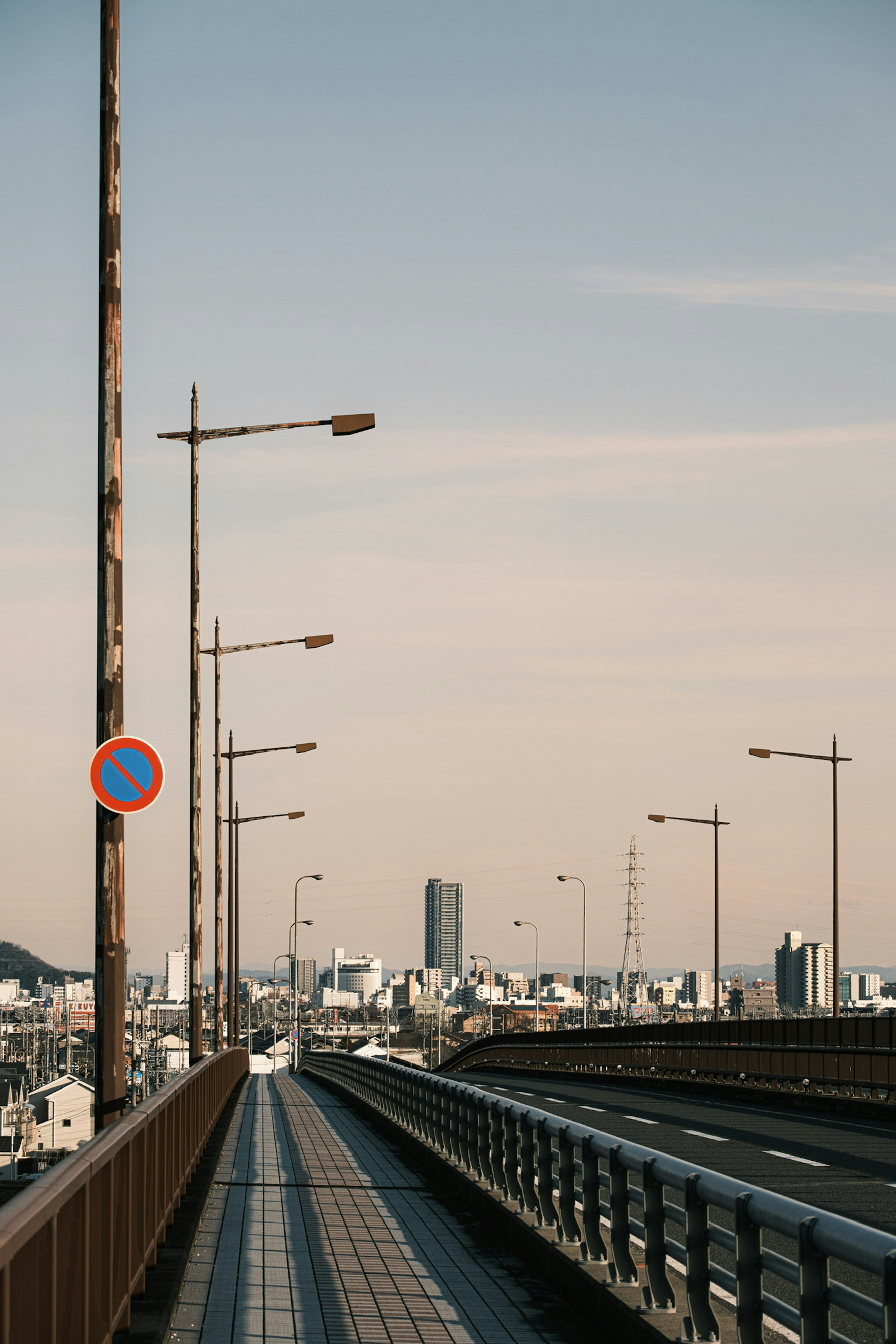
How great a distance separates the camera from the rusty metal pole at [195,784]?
32.6 meters

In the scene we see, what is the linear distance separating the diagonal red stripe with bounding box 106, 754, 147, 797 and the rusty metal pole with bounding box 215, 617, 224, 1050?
1331 inches

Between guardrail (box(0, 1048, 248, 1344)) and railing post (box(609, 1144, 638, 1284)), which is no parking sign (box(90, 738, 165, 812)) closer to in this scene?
guardrail (box(0, 1048, 248, 1344))

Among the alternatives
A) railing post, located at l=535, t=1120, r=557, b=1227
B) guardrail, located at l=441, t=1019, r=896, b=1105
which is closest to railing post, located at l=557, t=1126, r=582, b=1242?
railing post, located at l=535, t=1120, r=557, b=1227

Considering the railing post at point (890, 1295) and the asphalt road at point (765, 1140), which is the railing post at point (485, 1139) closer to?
the asphalt road at point (765, 1140)

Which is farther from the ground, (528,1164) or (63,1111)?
(528,1164)

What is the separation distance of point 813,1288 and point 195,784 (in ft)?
94.5

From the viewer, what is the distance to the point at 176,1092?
13.3 meters

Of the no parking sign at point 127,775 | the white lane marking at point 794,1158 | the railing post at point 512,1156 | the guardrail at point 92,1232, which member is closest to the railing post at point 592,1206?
the guardrail at point 92,1232

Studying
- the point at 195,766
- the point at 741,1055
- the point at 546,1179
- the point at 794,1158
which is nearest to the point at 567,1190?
the point at 546,1179

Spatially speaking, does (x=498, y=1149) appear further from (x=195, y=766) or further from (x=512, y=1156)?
(x=195, y=766)

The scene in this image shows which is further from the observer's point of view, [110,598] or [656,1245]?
[110,598]

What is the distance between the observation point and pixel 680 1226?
11.7m

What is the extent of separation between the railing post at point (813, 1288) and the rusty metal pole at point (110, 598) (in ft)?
23.5

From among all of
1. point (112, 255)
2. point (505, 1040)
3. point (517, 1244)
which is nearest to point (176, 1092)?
point (517, 1244)
